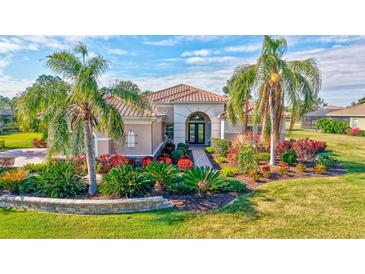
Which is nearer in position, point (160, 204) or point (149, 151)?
point (160, 204)

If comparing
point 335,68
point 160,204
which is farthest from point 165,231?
point 335,68

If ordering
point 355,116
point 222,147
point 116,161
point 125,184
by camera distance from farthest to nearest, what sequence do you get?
1. point 355,116
2. point 222,147
3. point 116,161
4. point 125,184

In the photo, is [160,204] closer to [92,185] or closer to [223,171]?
[92,185]

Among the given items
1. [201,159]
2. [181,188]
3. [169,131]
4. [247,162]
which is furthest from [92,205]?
[169,131]

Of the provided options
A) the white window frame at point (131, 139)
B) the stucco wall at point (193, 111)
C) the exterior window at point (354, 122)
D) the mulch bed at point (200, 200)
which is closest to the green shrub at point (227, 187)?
the mulch bed at point (200, 200)

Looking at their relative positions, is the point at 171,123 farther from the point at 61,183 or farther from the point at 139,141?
the point at 61,183

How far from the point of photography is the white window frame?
567 inches

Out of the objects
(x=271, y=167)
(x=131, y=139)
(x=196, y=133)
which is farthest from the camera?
(x=196, y=133)

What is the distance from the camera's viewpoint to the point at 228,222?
270 inches

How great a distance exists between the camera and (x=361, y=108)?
133 feet

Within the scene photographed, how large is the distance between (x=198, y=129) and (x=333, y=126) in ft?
93.9

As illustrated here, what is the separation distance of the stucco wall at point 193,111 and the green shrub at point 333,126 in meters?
28.0

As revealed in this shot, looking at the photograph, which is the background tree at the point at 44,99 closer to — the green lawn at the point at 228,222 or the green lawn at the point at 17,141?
the green lawn at the point at 228,222
